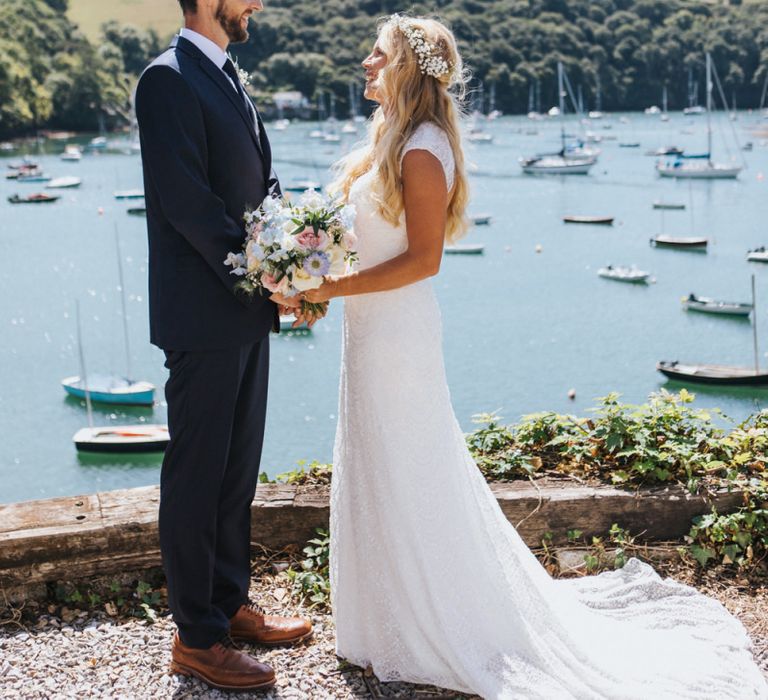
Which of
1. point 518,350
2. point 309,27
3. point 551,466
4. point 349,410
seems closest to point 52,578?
point 349,410

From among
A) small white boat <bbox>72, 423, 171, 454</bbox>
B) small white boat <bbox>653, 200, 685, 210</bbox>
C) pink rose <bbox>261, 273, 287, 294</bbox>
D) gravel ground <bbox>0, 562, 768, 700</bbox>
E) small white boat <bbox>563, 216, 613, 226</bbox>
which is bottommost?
small white boat <bbox>72, 423, 171, 454</bbox>

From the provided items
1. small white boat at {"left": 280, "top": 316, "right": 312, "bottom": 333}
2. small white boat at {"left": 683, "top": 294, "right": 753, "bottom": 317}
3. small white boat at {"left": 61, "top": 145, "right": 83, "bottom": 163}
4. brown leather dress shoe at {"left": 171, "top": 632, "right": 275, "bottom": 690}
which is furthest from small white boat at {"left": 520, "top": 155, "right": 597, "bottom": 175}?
brown leather dress shoe at {"left": 171, "top": 632, "right": 275, "bottom": 690}

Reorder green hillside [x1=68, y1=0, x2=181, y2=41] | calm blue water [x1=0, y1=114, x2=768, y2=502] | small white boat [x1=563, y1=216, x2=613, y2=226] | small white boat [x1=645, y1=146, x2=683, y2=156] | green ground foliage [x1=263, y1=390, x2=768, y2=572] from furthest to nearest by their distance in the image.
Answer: green hillside [x1=68, y1=0, x2=181, y2=41] < small white boat [x1=645, y1=146, x2=683, y2=156] < small white boat [x1=563, y1=216, x2=613, y2=226] < calm blue water [x1=0, y1=114, x2=768, y2=502] < green ground foliage [x1=263, y1=390, x2=768, y2=572]

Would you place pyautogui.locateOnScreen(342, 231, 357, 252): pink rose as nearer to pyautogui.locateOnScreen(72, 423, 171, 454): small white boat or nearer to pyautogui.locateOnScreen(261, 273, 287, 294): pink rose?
pyautogui.locateOnScreen(261, 273, 287, 294): pink rose

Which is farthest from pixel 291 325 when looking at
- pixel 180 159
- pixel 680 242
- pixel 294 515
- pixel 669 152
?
pixel 669 152

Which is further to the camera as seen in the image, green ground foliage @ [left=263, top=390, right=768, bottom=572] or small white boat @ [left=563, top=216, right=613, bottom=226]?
small white boat @ [left=563, top=216, right=613, bottom=226]

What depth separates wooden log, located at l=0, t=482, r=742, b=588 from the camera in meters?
3.40

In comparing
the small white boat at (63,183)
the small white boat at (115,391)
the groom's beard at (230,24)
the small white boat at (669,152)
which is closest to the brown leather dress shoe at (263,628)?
the groom's beard at (230,24)

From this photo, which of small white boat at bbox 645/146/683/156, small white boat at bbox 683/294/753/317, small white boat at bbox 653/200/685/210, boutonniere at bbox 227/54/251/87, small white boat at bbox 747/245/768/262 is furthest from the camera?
small white boat at bbox 645/146/683/156

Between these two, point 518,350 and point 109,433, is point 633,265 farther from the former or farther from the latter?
point 109,433

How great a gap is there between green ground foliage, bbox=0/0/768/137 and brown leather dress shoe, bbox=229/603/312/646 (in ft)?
282

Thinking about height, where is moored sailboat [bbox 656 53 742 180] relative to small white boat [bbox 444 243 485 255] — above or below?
above

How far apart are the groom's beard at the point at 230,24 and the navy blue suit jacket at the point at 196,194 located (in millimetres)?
116

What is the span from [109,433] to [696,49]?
10784 cm
